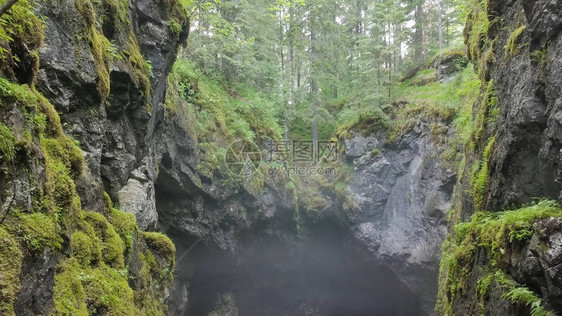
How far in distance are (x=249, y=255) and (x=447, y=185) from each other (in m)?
10.1

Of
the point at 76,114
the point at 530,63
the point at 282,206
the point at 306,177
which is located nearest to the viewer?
the point at 530,63

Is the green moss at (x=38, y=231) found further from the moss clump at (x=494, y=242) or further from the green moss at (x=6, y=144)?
the moss clump at (x=494, y=242)

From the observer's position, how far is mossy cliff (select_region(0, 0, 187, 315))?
2855 millimetres

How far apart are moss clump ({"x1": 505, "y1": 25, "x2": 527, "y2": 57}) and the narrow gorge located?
31 millimetres

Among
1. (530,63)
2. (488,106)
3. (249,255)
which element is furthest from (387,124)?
(530,63)

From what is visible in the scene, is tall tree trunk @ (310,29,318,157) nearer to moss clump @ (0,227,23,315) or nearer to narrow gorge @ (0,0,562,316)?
narrow gorge @ (0,0,562,316)

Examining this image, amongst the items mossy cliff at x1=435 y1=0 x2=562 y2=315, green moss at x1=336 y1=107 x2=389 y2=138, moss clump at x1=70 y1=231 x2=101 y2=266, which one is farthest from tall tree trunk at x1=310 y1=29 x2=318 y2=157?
moss clump at x1=70 y1=231 x2=101 y2=266

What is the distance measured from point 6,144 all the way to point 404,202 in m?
15.4

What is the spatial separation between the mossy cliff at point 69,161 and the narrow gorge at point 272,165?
0.08ft

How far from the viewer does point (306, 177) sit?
19031mm

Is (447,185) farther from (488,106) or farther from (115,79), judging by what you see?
(115,79)

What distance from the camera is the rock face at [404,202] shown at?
14.4 metres

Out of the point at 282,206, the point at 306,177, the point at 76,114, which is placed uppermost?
the point at 76,114

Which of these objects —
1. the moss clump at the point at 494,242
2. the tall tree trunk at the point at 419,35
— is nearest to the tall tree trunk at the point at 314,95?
the tall tree trunk at the point at 419,35
